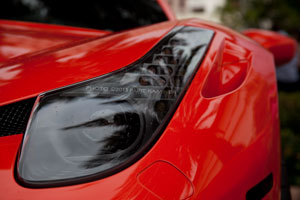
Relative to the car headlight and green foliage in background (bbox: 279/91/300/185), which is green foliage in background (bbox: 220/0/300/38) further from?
the car headlight

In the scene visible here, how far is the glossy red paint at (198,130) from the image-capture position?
0.79 metres

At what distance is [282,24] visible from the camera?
1739 cm

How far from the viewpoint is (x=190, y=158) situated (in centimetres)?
85

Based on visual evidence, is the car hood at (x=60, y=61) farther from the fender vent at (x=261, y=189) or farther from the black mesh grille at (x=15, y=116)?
the fender vent at (x=261, y=189)

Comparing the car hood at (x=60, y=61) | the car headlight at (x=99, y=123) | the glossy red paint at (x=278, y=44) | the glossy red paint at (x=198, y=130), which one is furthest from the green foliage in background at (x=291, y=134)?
the car headlight at (x=99, y=123)

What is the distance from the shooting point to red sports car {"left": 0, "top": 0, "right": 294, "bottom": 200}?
2.66 ft

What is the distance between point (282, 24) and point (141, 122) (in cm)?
1858

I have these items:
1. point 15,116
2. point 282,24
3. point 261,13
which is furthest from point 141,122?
point 282,24

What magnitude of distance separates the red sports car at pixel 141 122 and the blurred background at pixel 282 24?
1711mm

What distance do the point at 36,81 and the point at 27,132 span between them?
0.17 metres

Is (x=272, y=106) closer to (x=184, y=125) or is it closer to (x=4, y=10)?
(x=184, y=125)

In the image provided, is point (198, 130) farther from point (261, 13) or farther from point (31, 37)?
point (261, 13)

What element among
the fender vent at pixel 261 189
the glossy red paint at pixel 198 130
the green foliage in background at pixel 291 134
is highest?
the glossy red paint at pixel 198 130

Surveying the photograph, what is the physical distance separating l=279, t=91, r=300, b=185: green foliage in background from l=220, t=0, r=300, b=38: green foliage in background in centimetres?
1232
